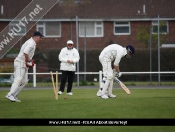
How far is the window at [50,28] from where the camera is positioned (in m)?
28.0

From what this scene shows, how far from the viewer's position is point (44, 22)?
2772cm

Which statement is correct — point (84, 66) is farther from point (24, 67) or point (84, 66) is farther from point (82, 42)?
point (24, 67)

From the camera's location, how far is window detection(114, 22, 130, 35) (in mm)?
27453

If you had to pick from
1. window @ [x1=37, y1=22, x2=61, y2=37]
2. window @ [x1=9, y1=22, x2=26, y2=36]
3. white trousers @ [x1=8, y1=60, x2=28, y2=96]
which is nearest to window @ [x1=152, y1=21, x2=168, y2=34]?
window @ [x1=37, y1=22, x2=61, y2=37]

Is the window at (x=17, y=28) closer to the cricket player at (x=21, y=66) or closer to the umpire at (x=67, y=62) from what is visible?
the umpire at (x=67, y=62)

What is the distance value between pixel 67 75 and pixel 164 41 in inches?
356

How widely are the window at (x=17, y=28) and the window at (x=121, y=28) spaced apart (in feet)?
15.9

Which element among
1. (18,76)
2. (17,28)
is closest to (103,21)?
(17,28)

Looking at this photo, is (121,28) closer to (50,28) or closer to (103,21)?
(103,21)

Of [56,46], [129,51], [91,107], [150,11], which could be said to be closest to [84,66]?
[56,46]

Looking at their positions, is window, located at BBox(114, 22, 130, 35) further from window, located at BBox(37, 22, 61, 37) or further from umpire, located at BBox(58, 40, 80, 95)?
umpire, located at BBox(58, 40, 80, 95)

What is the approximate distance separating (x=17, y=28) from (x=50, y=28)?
233cm

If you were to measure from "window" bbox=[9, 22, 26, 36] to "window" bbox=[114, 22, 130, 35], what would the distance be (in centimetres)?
484

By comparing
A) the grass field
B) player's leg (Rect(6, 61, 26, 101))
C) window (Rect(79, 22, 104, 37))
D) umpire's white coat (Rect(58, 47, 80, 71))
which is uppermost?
window (Rect(79, 22, 104, 37))
